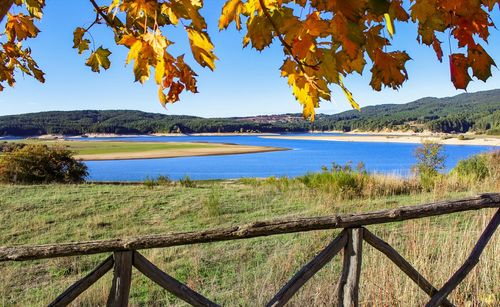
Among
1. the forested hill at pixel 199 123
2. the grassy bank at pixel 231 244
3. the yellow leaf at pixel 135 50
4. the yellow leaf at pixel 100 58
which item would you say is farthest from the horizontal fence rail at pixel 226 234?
the forested hill at pixel 199 123

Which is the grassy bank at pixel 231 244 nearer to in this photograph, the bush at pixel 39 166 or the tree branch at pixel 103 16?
the tree branch at pixel 103 16

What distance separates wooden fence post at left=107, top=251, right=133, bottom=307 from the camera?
1572 mm

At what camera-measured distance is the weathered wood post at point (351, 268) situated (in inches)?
74.3

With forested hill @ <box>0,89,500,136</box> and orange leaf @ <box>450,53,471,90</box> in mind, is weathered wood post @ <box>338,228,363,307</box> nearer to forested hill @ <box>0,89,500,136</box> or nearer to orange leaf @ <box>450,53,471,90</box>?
orange leaf @ <box>450,53,471,90</box>

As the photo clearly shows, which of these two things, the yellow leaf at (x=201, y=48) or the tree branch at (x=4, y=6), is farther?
the yellow leaf at (x=201, y=48)

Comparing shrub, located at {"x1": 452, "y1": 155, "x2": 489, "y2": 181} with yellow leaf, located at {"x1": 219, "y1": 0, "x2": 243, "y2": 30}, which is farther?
shrub, located at {"x1": 452, "y1": 155, "x2": 489, "y2": 181}

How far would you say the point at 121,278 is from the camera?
159 centimetres

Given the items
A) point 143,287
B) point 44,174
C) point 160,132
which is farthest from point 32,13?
point 160,132

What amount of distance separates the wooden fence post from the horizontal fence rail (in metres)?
0.04

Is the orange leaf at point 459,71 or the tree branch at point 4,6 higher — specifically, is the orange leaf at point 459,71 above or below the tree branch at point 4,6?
below

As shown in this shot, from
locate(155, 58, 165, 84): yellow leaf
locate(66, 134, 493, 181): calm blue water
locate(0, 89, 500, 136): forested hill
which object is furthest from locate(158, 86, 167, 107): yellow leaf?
locate(0, 89, 500, 136): forested hill

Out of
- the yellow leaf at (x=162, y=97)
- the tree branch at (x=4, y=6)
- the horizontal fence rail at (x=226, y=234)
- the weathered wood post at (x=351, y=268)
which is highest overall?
the tree branch at (x=4, y=6)

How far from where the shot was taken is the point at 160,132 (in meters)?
121

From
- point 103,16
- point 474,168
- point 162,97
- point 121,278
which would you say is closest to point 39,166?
point 103,16
